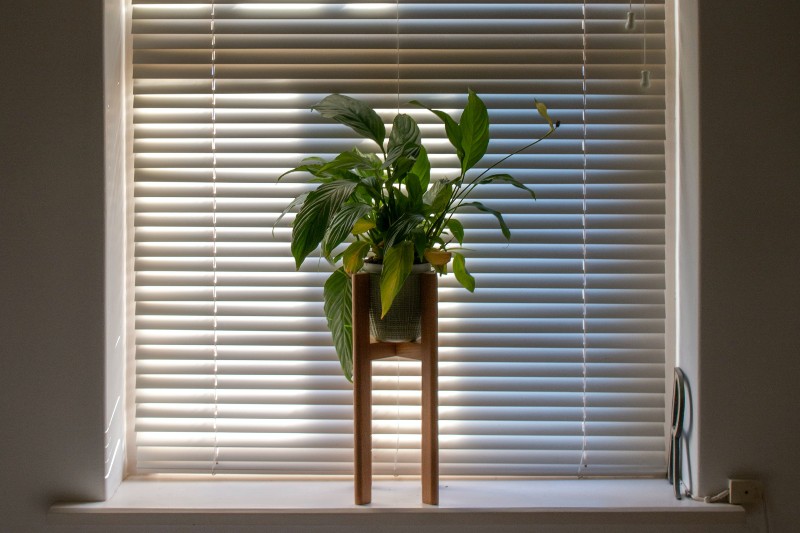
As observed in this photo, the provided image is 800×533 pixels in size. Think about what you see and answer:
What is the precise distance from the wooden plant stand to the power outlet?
0.74 meters

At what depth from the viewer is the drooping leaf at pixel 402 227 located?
1.70m

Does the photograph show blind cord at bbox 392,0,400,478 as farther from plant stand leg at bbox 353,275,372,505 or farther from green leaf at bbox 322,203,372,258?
green leaf at bbox 322,203,372,258

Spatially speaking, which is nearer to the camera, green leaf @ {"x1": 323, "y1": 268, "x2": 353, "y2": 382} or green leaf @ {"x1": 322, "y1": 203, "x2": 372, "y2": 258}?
green leaf @ {"x1": 322, "y1": 203, "x2": 372, "y2": 258}

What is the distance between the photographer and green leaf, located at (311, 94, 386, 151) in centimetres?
178

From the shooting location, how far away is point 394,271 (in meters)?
1.70

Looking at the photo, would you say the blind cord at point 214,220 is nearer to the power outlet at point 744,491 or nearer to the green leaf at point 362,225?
the green leaf at point 362,225

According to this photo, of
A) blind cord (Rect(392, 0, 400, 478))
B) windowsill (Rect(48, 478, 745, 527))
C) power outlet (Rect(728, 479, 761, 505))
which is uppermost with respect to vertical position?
blind cord (Rect(392, 0, 400, 478))

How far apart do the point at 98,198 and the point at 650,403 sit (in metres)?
1.56

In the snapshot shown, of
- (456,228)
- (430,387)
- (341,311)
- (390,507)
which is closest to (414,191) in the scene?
(456,228)

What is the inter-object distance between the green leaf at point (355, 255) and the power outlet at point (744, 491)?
108 cm

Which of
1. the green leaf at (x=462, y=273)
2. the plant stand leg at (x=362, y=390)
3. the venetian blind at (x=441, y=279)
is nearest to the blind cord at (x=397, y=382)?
the venetian blind at (x=441, y=279)

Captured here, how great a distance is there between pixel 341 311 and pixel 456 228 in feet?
1.16

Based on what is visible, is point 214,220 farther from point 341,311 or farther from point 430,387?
point 430,387

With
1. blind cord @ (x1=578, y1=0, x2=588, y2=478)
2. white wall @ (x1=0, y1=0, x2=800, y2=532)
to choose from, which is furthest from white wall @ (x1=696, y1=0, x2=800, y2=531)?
blind cord @ (x1=578, y1=0, x2=588, y2=478)
